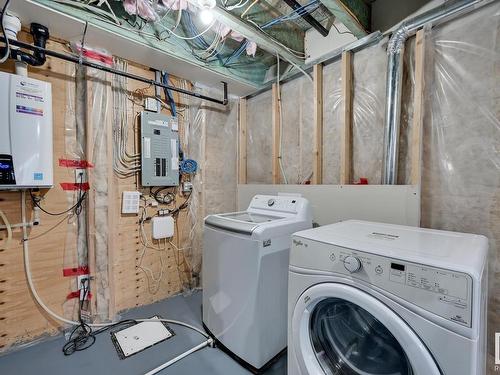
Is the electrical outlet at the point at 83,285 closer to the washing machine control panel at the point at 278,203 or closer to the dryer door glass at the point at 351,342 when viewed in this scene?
the washing machine control panel at the point at 278,203

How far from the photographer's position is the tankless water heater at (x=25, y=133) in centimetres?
147

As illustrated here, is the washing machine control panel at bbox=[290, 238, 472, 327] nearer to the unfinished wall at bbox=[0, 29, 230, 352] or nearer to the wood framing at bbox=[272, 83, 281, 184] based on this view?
the wood framing at bbox=[272, 83, 281, 184]

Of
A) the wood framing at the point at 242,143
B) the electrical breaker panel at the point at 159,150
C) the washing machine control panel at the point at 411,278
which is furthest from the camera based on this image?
the wood framing at the point at 242,143

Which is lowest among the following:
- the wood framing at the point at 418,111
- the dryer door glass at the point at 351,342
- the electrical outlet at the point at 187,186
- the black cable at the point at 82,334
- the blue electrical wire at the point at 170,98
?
the black cable at the point at 82,334

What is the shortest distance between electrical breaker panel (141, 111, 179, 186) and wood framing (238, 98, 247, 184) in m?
0.79

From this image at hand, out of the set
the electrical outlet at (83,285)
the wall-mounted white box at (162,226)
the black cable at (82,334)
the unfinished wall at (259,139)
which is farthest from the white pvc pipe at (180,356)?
the unfinished wall at (259,139)

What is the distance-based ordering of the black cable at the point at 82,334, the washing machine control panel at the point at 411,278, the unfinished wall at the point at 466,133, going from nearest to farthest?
the washing machine control panel at the point at 411,278, the unfinished wall at the point at 466,133, the black cable at the point at 82,334

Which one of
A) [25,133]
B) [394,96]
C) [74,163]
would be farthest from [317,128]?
[25,133]

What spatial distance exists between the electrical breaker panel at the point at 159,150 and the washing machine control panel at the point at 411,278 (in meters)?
1.67

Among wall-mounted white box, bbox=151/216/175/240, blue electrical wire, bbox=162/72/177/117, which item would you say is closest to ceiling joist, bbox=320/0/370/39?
blue electrical wire, bbox=162/72/177/117

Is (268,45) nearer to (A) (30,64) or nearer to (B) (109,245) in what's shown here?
(A) (30,64)

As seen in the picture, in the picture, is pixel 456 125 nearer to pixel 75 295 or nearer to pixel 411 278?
pixel 411 278

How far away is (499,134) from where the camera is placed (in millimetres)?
1286

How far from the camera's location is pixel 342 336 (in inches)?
43.8
